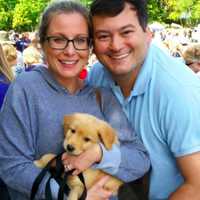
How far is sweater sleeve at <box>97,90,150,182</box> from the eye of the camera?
2535mm

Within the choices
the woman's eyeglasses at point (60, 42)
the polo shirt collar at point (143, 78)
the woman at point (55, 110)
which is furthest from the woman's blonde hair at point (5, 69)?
the polo shirt collar at point (143, 78)

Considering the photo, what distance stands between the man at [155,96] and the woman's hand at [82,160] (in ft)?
1.34

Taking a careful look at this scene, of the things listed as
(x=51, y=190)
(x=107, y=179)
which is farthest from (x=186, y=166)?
(x=51, y=190)

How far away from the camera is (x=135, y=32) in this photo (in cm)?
273

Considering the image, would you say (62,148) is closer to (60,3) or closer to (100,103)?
(100,103)

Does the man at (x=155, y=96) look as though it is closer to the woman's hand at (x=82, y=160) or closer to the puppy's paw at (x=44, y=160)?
the woman's hand at (x=82, y=160)

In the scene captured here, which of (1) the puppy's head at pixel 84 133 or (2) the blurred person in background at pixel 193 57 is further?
(2) the blurred person in background at pixel 193 57

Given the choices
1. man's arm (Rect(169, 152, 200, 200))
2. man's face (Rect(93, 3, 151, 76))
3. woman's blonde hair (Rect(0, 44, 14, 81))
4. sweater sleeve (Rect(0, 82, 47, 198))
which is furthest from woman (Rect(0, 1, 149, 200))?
woman's blonde hair (Rect(0, 44, 14, 81))

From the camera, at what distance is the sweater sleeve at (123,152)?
2535mm

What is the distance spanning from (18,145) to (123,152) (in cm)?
63

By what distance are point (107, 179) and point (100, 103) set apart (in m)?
0.48

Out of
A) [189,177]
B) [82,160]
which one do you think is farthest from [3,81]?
[189,177]

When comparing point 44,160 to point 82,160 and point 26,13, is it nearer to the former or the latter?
point 82,160

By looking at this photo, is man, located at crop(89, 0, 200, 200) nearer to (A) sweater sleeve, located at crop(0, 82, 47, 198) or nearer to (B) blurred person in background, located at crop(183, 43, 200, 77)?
(A) sweater sleeve, located at crop(0, 82, 47, 198)
